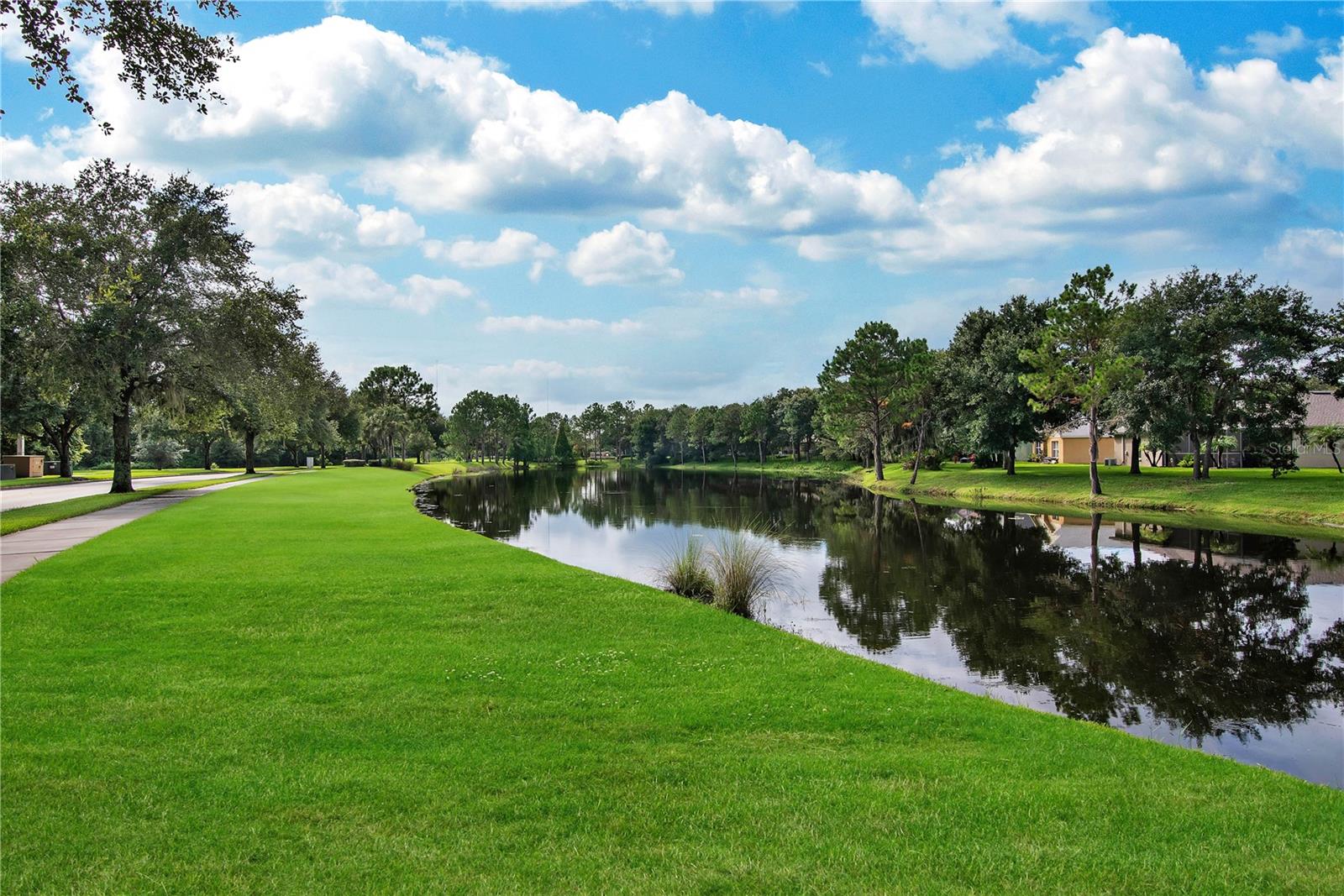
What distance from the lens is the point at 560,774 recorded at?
5.22 meters

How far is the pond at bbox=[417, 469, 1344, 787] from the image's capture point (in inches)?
351

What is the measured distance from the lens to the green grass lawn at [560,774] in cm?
415

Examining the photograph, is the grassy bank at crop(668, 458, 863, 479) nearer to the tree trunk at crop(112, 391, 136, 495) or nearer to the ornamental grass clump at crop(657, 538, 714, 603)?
the tree trunk at crop(112, 391, 136, 495)

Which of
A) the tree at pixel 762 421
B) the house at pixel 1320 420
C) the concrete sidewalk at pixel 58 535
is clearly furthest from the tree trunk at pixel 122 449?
the tree at pixel 762 421

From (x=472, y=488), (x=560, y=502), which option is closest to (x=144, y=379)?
(x=560, y=502)

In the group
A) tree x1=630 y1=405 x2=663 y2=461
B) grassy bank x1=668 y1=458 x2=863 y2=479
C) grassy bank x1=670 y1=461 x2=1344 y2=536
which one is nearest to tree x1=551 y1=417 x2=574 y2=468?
tree x1=630 y1=405 x2=663 y2=461

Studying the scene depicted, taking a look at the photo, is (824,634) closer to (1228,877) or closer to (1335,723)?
(1335,723)

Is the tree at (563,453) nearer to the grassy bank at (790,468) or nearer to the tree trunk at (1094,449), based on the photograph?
the grassy bank at (790,468)

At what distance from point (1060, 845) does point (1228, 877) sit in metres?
0.81

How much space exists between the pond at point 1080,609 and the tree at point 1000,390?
12.6m

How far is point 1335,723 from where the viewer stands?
335 inches

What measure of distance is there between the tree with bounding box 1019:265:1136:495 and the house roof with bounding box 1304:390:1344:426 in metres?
25.1

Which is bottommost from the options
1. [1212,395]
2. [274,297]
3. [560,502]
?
[560,502]

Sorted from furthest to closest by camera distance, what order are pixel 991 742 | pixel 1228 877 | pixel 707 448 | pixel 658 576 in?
pixel 707 448, pixel 658 576, pixel 991 742, pixel 1228 877
